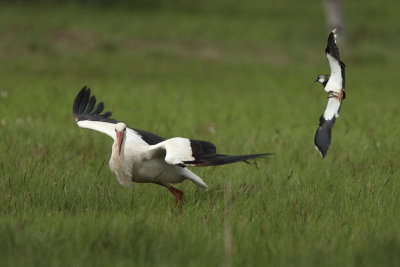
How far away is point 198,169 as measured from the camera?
5.82m

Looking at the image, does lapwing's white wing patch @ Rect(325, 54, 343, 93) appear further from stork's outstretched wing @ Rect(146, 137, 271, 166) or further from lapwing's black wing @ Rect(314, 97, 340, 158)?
stork's outstretched wing @ Rect(146, 137, 271, 166)

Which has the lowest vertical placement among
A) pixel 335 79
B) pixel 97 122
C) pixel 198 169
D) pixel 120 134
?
pixel 198 169

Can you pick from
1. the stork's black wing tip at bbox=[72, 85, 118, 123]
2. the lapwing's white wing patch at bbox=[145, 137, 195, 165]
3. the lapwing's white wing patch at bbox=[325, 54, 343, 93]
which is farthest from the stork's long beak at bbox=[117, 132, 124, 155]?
the lapwing's white wing patch at bbox=[325, 54, 343, 93]

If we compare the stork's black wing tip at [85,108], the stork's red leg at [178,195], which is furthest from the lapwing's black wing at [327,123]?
the stork's black wing tip at [85,108]

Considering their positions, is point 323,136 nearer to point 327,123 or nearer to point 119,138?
point 327,123

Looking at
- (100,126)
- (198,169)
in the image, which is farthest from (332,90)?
(198,169)

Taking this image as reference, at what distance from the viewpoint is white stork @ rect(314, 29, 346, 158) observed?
3.84 metres

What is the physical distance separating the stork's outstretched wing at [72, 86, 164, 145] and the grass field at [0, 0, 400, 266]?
39cm

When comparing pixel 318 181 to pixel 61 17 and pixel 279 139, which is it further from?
pixel 61 17

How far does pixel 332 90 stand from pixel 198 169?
2111 mm

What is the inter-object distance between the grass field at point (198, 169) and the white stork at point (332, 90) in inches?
18.3

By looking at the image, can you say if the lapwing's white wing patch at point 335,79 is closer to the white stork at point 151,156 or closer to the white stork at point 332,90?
the white stork at point 332,90

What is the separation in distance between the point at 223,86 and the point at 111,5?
12.8 m

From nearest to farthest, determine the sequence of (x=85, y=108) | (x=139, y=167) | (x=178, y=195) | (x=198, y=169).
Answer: (x=139, y=167) → (x=178, y=195) → (x=85, y=108) → (x=198, y=169)
